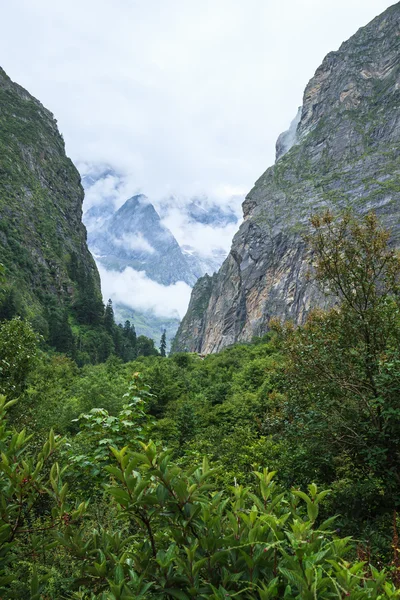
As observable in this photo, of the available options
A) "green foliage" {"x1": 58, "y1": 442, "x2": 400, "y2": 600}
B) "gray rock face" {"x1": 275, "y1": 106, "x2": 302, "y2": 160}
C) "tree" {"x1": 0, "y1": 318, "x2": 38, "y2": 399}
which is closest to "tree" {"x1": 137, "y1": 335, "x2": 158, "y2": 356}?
"tree" {"x1": 0, "y1": 318, "x2": 38, "y2": 399}

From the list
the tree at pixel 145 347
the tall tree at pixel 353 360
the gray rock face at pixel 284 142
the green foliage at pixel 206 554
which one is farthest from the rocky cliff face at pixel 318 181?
the green foliage at pixel 206 554

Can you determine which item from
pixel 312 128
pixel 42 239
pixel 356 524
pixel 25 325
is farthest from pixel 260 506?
pixel 312 128

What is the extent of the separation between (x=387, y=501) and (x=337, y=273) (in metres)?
4.09

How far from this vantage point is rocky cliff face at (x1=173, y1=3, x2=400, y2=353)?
75.5m

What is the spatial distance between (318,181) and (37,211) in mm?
68620

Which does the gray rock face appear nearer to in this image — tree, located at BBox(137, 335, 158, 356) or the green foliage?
tree, located at BBox(137, 335, 158, 356)

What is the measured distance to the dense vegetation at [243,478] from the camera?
186 centimetres

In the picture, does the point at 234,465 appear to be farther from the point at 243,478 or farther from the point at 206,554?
the point at 206,554

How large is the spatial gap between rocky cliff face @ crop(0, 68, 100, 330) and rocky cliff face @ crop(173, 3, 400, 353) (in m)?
39.7

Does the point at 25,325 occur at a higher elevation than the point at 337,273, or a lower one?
lower

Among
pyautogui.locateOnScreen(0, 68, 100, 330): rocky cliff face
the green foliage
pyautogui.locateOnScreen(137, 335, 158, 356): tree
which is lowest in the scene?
the green foliage

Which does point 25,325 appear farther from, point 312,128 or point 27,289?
point 312,128

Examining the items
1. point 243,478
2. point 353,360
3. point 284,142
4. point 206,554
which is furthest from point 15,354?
point 284,142

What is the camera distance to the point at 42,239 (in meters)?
85.5
